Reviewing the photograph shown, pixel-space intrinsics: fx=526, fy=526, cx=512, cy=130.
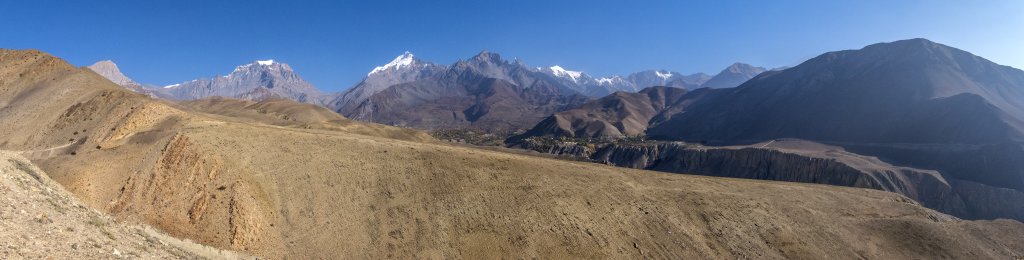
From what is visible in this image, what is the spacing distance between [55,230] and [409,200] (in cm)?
2384

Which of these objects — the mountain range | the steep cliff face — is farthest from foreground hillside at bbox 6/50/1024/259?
the mountain range

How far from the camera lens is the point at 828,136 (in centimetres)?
15575

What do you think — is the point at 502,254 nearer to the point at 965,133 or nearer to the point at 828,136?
the point at 965,133

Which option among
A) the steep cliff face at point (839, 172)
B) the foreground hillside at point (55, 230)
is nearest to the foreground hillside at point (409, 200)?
the foreground hillside at point (55, 230)

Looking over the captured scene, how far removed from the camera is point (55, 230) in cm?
2011

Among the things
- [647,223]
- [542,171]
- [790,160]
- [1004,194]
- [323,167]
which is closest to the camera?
[647,223]

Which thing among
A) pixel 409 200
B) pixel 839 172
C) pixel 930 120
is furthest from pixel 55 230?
pixel 930 120

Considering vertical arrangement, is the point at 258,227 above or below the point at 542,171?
below

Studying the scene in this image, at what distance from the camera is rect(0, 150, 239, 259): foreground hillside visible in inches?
714

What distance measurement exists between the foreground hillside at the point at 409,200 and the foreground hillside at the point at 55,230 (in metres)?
5.94

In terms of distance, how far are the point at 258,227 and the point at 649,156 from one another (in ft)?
382

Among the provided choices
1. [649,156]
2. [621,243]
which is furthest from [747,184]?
[649,156]

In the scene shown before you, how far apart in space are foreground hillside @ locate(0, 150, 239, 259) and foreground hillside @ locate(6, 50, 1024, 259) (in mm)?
5942

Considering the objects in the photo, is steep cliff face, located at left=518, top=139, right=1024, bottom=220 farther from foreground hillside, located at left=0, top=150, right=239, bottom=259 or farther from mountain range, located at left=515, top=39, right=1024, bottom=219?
foreground hillside, located at left=0, top=150, right=239, bottom=259
